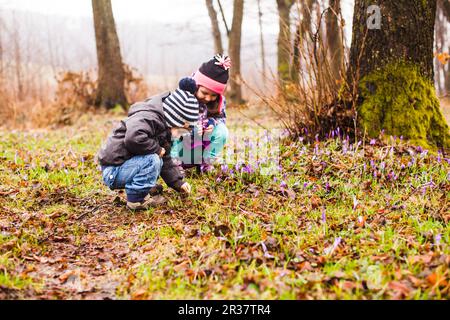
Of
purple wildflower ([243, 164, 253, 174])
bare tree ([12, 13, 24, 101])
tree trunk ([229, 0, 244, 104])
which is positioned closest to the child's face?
purple wildflower ([243, 164, 253, 174])

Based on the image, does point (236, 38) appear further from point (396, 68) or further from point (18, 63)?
point (18, 63)

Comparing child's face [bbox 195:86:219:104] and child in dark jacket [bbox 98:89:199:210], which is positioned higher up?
child's face [bbox 195:86:219:104]

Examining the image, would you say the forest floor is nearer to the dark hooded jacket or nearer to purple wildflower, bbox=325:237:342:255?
purple wildflower, bbox=325:237:342:255

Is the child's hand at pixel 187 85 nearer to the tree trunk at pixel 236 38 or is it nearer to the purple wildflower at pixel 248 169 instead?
the purple wildflower at pixel 248 169

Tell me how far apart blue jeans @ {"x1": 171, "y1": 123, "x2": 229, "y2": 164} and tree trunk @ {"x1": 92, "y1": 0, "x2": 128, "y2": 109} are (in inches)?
314

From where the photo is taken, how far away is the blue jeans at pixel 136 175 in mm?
4215

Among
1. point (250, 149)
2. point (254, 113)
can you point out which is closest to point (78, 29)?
point (254, 113)

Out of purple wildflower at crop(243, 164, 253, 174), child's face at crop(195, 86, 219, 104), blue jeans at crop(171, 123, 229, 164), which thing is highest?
child's face at crop(195, 86, 219, 104)

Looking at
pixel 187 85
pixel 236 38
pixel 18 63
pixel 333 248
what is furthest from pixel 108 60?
pixel 18 63

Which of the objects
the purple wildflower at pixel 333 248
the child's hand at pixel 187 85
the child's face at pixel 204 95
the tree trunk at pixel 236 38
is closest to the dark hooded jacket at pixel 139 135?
the child's hand at pixel 187 85

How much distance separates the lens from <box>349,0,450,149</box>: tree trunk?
18.1ft

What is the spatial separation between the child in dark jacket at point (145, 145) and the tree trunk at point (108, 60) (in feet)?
29.0

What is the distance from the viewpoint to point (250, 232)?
11.6ft

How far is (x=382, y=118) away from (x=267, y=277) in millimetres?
3620
